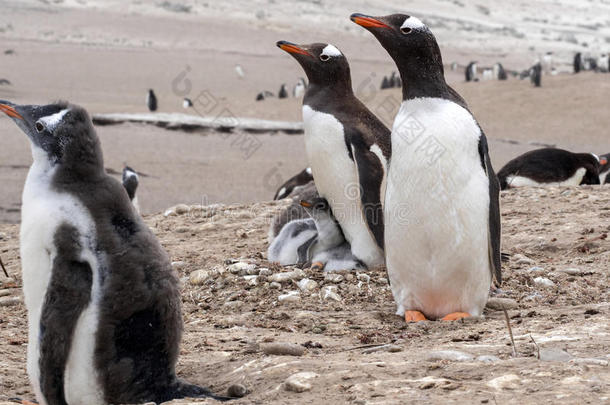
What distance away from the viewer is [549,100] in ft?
66.7

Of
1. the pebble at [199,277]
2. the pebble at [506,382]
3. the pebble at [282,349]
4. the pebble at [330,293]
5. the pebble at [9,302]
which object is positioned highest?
the pebble at [506,382]

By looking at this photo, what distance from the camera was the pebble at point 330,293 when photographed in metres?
5.14

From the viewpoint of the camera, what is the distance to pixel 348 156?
235 inches

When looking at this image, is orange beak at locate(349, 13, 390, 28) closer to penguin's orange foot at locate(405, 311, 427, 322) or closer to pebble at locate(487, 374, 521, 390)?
penguin's orange foot at locate(405, 311, 427, 322)

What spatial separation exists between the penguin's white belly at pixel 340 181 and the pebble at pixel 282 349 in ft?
7.21

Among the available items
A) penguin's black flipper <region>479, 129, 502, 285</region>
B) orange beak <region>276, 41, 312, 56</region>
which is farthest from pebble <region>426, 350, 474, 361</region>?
orange beak <region>276, 41, 312, 56</region>

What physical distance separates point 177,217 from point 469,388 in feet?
18.8

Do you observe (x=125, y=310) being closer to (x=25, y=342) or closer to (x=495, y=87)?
(x=25, y=342)

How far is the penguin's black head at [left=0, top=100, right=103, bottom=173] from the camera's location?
10.6 feet

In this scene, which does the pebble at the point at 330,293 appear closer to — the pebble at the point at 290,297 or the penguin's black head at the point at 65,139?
the pebble at the point at 290,297

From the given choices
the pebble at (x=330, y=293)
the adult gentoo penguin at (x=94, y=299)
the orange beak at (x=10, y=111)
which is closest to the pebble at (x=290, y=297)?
the pebble at (x=330, y=293)

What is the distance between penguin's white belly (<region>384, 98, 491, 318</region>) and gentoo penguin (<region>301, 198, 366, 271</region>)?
1.37 meters

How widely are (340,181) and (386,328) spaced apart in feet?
5.96

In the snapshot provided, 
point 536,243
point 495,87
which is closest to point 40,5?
point 495,87
